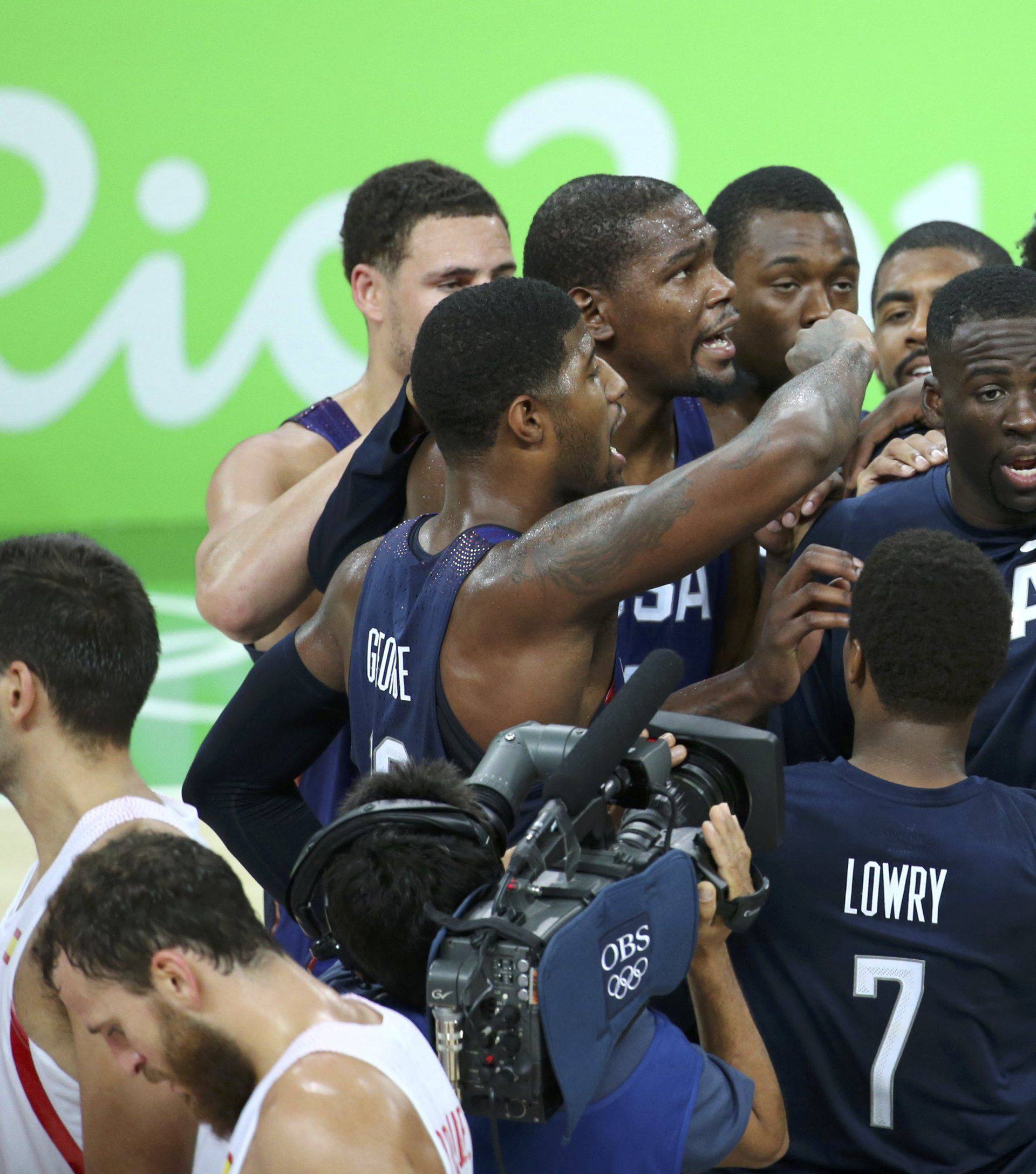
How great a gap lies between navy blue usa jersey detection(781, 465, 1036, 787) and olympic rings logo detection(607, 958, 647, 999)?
1247 millimetres

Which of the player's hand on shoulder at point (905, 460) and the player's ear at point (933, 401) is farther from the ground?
the player's ear at point (933, 401)

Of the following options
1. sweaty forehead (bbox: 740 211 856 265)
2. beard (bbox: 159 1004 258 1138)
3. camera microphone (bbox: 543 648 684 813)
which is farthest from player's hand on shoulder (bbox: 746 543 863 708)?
beard (bbox: 159 1004 258 1138)

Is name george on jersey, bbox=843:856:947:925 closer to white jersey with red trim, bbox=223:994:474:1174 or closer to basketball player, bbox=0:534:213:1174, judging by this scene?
white jersey with red trim, bbox=223:994:474:1174

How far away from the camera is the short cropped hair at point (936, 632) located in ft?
8.05

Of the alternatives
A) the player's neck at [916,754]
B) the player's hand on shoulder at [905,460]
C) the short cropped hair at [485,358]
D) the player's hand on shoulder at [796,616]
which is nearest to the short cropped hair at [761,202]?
the player's hand on shoulder at [905,460]

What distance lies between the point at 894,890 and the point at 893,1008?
0.18 meters

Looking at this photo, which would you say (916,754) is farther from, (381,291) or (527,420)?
(381,291)

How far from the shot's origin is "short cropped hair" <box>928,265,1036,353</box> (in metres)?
2.96

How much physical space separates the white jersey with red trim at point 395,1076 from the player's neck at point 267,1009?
0.01m

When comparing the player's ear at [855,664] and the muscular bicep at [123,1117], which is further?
the player's ear at [855,664]

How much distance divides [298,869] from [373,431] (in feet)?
3.94

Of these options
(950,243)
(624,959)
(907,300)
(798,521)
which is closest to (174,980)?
(624,959)

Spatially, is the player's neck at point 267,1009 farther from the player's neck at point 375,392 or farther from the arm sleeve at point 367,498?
the player's neck at point 375,392

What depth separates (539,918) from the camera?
167cm
